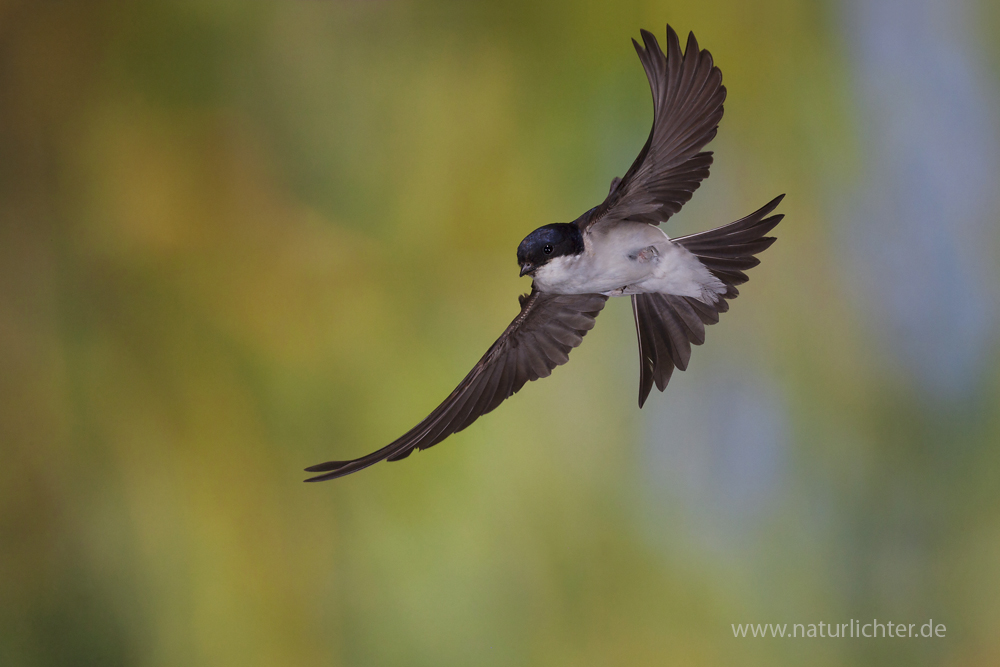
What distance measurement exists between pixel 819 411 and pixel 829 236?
1.28ft

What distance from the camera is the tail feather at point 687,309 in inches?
52.7

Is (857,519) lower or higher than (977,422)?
lower

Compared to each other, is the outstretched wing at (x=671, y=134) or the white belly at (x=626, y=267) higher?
the outstretched wing at (x=671, y=134)

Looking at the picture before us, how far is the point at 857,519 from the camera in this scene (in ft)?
6.15

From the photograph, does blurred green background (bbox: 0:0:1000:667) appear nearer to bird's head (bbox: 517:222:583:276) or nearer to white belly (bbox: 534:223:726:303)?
white belly (bbox: 534:223:726:303)

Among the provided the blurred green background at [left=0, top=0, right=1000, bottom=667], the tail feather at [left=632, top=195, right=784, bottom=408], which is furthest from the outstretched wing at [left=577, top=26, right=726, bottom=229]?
the blurred green background at [left=0, top=0, right=1000, bottom=667]

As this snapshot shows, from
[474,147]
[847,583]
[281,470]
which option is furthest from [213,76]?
[847,583]

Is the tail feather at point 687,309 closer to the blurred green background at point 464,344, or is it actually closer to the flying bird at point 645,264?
the flying bird at point 645,264

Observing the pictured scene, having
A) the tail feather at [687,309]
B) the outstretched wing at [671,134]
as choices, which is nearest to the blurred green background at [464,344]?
the tail feather at [687,309]

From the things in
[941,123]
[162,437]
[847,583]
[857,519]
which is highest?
[941,123]

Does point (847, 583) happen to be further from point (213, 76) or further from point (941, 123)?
point (213, 76)

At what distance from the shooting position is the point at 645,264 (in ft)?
4.32

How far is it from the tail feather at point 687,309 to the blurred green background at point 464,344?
0.48 m

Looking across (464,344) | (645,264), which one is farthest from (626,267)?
(464,344)
